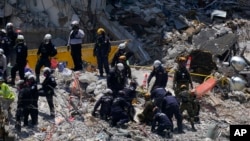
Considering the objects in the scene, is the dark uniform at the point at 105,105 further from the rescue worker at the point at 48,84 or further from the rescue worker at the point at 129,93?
the rescue worker at the point at 48,84

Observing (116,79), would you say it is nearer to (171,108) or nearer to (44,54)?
(171,108)

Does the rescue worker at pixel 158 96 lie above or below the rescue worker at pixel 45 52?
below

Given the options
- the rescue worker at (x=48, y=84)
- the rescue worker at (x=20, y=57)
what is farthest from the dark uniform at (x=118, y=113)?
the rescue worker at (x=20, y=57)

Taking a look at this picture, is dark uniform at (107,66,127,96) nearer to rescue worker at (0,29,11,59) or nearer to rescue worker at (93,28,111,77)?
rescue worker at (93,28,111,77)

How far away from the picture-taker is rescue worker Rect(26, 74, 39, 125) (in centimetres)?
1872

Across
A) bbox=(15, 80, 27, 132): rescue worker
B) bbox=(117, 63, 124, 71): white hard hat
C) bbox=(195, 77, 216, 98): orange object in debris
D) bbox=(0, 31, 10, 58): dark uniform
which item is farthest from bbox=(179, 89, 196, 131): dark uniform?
bbox=(0, 31, 10, 58): dark uniform

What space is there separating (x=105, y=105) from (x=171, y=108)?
1.71 meters

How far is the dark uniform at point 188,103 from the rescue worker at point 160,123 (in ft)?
3.55

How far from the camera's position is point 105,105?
19734 mm

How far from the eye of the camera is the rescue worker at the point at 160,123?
1933cm

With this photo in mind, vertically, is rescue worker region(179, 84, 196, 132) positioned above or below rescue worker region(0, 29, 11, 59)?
below

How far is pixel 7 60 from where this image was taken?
2178 cm

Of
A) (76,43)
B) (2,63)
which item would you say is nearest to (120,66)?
(76,43)

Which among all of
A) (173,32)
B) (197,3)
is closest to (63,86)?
(173,32)
